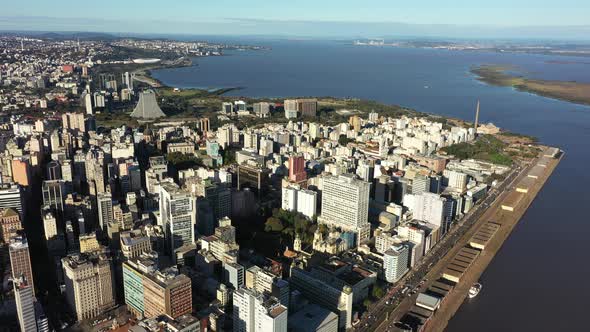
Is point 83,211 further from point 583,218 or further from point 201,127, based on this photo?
point 583,218

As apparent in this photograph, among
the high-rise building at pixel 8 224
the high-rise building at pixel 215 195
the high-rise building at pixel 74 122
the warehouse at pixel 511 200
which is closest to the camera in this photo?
the high-rise building at pixel 8 224

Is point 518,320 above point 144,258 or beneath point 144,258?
beneath

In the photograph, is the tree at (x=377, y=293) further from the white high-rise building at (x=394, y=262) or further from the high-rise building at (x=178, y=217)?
the high-rise building at (x=178, y=217)

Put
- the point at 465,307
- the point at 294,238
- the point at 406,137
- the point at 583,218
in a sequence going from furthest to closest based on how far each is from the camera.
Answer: the point at 406,137 < the point at 583,218 < the point at 294,238 < the point at 465,307

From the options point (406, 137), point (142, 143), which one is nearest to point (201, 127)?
point (142, 143)

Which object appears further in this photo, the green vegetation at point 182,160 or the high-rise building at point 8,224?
the green vegetation at point 182,160

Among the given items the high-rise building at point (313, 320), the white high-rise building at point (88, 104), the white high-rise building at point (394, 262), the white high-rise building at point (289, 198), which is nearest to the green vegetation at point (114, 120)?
the white high-rise building at point (88, 104)

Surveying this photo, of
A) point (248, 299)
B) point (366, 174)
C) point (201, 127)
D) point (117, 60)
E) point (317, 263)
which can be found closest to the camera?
point (248, 299)
